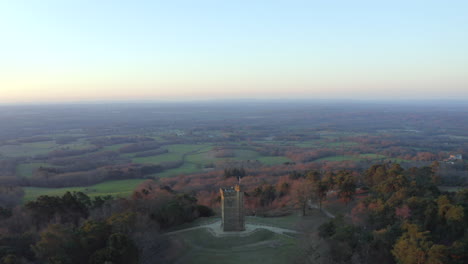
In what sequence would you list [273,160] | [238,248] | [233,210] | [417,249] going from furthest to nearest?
[273,160] → [233,210] → [238,248] → [417,249]

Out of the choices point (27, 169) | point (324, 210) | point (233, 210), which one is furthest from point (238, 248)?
point (27, 169)

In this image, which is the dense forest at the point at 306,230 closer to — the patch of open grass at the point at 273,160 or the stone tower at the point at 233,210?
the stone tower at the point at 233,210

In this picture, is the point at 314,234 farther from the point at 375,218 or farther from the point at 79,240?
the point at 79,240

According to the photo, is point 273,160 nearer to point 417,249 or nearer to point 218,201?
point 218,201

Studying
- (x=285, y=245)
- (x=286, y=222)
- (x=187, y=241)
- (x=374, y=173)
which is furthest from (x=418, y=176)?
(x=187, y=241)

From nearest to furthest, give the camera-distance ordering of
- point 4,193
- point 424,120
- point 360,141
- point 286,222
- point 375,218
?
point 375,218 < point 286,222 < point 4,193 < point 360,141 < point 424,120

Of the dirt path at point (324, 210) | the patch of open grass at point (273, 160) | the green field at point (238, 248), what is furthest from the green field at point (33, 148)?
the dirt path at point (324, 210)
